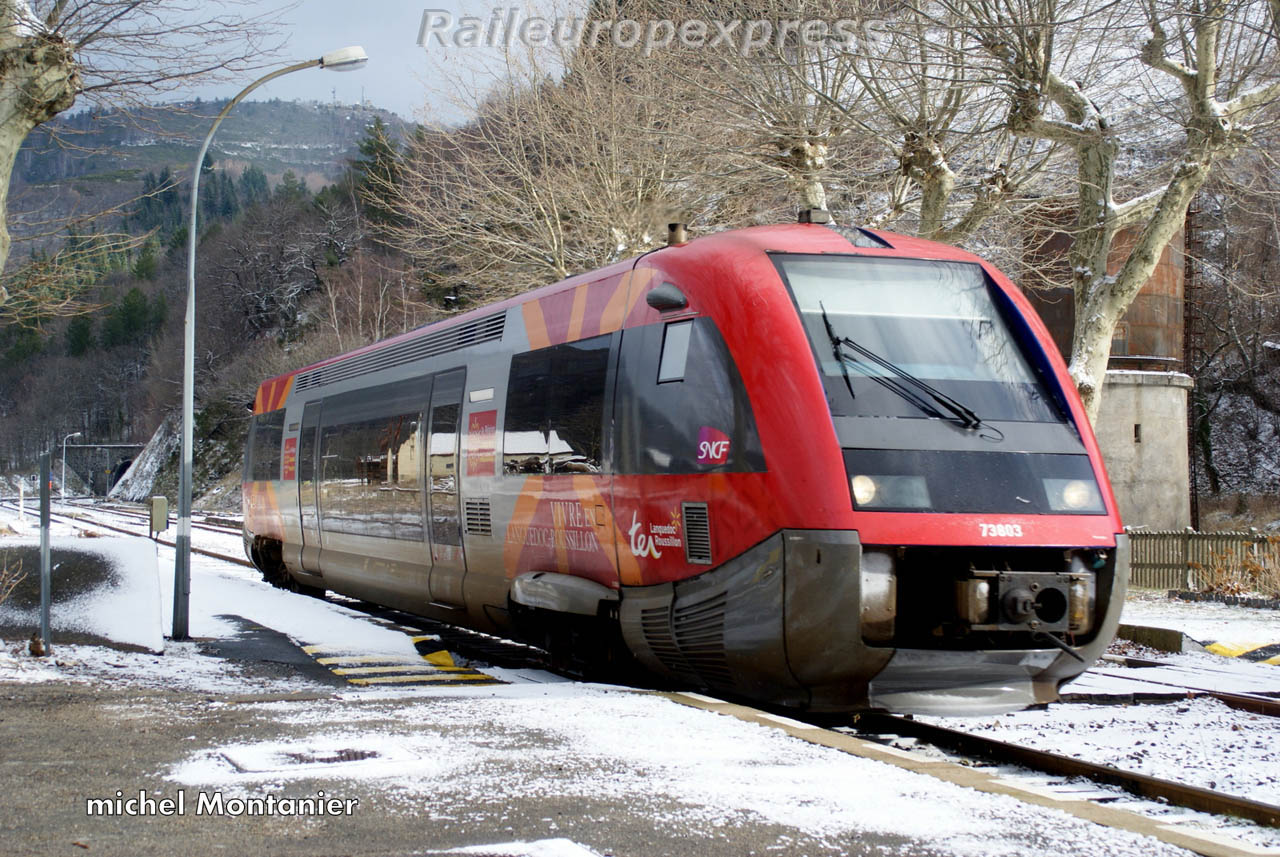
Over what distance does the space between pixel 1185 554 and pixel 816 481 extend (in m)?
18.2

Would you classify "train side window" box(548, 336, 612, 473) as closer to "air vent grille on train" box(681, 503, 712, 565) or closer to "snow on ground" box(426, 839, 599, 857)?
"air vent grille on train" box(681, 503, 712, 565)

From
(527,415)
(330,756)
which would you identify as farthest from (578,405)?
(330,756)

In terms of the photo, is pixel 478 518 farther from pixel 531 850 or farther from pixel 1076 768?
pixel 531 850

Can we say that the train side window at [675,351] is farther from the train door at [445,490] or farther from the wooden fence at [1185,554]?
the wooden fence at [1185,554]

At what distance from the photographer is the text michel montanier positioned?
17.3ft

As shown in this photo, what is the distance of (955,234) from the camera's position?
18500 mm

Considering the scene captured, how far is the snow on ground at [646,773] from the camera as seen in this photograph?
5.09 metres

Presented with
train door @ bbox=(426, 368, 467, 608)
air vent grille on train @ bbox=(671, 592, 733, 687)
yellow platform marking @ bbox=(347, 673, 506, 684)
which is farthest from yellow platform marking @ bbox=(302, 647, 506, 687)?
air vent grille on train @ bbox=(671, 592, 733, 687)

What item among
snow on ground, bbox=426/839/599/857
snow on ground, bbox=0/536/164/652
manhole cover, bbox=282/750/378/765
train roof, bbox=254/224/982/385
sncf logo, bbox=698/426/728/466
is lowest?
snow on ground, bbox=0/536/164/652

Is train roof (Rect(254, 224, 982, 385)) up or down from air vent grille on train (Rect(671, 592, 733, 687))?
up

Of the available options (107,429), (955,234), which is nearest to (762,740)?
(955,234)

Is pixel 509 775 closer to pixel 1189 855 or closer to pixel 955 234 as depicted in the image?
pixel 1189 855

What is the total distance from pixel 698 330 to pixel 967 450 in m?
1.91

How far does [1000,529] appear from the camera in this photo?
7.27 meters
